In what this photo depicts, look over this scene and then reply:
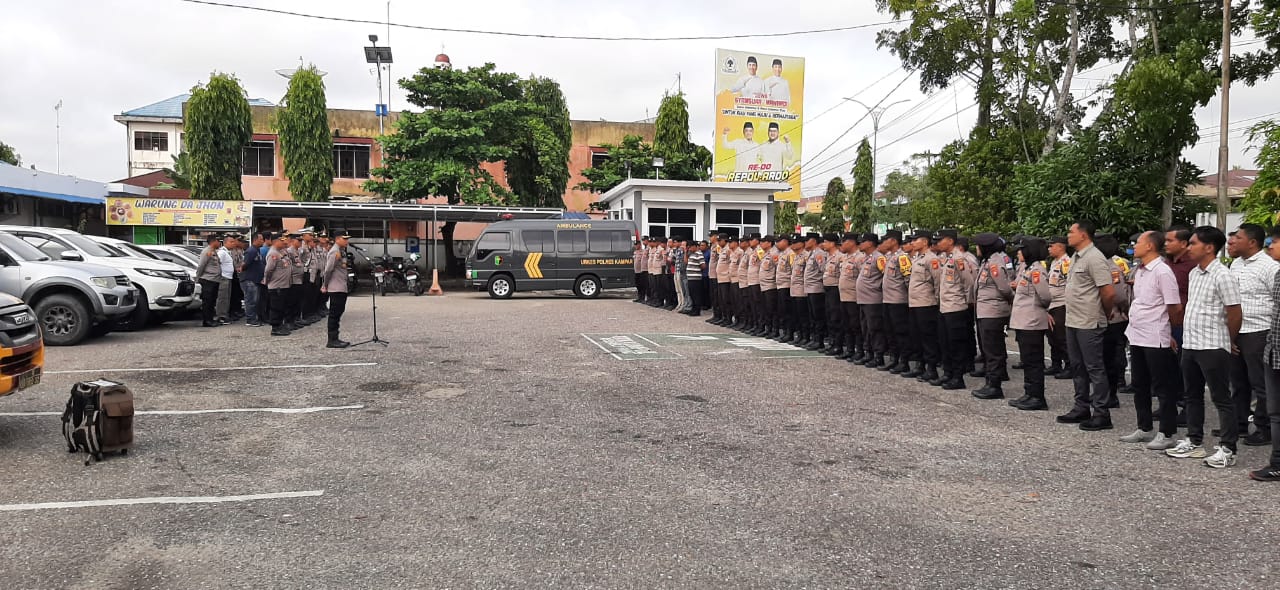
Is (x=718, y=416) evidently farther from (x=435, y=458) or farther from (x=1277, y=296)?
(x=1277, y=296)

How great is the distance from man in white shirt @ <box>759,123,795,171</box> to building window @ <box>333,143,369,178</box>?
1801cm

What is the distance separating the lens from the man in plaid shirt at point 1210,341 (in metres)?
5.60

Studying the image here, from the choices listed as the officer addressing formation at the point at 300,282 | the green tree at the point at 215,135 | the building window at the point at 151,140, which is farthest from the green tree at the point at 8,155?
the officer addressing formation at the point at 300,282

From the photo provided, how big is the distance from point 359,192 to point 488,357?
2930 cm

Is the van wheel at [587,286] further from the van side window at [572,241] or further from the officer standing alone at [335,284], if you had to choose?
the officer standing alone at [335,284]

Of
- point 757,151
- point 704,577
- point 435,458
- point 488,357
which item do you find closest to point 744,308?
point 488,357

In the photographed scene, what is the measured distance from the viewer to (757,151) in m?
33.0

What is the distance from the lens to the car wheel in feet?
36.1

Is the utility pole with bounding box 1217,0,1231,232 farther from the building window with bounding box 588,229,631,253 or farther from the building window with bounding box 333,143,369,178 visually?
the building window with bounding box 333,143,369,178

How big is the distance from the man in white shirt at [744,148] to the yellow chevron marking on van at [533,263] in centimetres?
1330

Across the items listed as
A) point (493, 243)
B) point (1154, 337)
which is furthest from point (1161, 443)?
point (493, 243)

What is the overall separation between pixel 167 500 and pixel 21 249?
29.9ft

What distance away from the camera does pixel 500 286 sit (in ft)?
70.9

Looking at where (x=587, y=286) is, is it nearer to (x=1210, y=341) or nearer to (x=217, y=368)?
(x=217, y=368)
